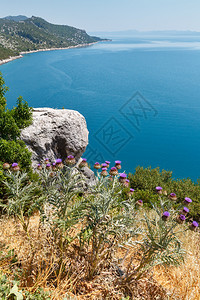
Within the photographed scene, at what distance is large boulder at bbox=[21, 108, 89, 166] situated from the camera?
19.8 ft

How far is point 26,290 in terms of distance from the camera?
223cm

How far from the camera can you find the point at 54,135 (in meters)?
6.69

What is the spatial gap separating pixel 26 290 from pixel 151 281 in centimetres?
147

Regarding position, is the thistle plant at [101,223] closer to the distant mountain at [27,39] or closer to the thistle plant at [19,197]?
the thistle plant at [19,197]

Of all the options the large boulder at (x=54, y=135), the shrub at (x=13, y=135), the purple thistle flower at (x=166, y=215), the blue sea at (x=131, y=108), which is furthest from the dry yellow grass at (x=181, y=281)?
the blue sea at (x=131, y=108)

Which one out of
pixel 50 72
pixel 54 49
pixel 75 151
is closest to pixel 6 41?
pixel 54 49

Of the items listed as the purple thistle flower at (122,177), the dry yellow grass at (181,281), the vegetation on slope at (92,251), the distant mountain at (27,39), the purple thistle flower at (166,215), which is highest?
the distant mountain at (27,39)

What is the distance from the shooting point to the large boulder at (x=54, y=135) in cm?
604

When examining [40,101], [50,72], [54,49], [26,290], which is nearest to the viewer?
[26,290]

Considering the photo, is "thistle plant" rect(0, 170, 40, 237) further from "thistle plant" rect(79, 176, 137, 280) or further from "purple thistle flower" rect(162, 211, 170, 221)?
"purple thistle flower" rect(162, 211, 170, 221)

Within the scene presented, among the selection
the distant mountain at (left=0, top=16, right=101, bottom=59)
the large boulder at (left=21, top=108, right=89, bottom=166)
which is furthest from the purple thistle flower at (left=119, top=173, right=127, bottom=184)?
the distant mountain at (left=0, top=16, right=101, bottom=59)

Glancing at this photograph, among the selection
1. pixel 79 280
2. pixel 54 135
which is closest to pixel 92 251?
pixel 79 280

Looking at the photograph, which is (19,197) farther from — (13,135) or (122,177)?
(13,135)

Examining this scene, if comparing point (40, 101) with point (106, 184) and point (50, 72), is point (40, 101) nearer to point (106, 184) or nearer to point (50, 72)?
point (50, 72)
